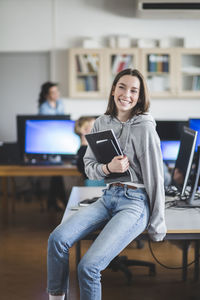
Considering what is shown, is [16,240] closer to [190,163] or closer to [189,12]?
[190,163]

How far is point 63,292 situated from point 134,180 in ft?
1.84

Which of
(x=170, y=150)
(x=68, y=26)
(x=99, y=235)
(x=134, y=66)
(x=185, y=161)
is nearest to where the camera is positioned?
(x=99, y=235)

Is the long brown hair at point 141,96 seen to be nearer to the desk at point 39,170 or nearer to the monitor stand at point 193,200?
the monitor stand at point 193,200

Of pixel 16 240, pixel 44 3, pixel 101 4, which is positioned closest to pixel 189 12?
pixel 101 4

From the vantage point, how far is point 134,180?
1.85m

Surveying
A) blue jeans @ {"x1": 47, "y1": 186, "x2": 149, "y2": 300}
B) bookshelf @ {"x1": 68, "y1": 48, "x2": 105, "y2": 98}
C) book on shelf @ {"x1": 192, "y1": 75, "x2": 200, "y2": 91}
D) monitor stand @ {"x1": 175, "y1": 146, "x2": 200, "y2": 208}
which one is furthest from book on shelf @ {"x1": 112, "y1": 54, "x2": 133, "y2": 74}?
blue jeans @ {"x1": 47, "y1": 186, "x2": 149, "y2": 300}

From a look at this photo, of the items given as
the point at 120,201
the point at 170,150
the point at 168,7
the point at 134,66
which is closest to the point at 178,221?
the point at 120,201

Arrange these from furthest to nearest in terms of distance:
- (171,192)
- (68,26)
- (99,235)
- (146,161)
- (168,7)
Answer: (68,26) → (168,7) → (171,192) → (146,161) → (99,235)

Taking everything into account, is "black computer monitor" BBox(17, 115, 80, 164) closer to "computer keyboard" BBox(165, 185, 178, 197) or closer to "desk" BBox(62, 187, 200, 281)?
"desk" BBox(62, 187, 200, 281)

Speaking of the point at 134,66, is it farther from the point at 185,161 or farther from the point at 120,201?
the point at 120,201

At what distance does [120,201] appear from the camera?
182cm

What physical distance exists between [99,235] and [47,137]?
213 cm

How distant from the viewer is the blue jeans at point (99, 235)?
1583 millimetres

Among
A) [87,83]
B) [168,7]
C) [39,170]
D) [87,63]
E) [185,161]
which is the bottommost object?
[39,170]
